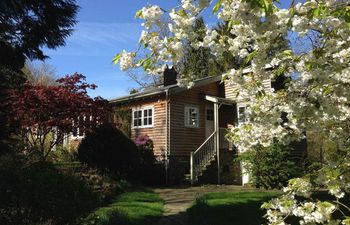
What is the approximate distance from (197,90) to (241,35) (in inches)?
680

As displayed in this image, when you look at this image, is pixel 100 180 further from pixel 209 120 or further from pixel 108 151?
pixel 209 120

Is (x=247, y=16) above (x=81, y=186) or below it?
above

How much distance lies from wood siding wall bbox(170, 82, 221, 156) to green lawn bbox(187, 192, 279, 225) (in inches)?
277

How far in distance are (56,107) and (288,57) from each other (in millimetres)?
11606

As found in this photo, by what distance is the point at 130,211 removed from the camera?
1069 centimetres

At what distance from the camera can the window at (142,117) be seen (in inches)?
831

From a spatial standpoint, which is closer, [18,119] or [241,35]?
[241,35]

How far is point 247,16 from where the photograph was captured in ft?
10.8

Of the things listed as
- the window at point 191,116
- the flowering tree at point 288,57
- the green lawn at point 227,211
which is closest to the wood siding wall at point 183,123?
the window at point 191,116

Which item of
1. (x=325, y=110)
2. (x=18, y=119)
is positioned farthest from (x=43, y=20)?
(x=325, y=110)

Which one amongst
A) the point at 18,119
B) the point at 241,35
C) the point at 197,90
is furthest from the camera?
the point at 197,90

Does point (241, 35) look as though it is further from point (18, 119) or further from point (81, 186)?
point (18, 119)

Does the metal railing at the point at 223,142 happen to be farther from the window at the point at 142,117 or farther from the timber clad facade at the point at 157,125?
the window at the point at 142,117

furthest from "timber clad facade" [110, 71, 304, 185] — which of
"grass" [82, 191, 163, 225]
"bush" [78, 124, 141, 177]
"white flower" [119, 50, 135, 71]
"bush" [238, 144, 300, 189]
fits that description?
"white flower" [119, 50, 135, 71]
